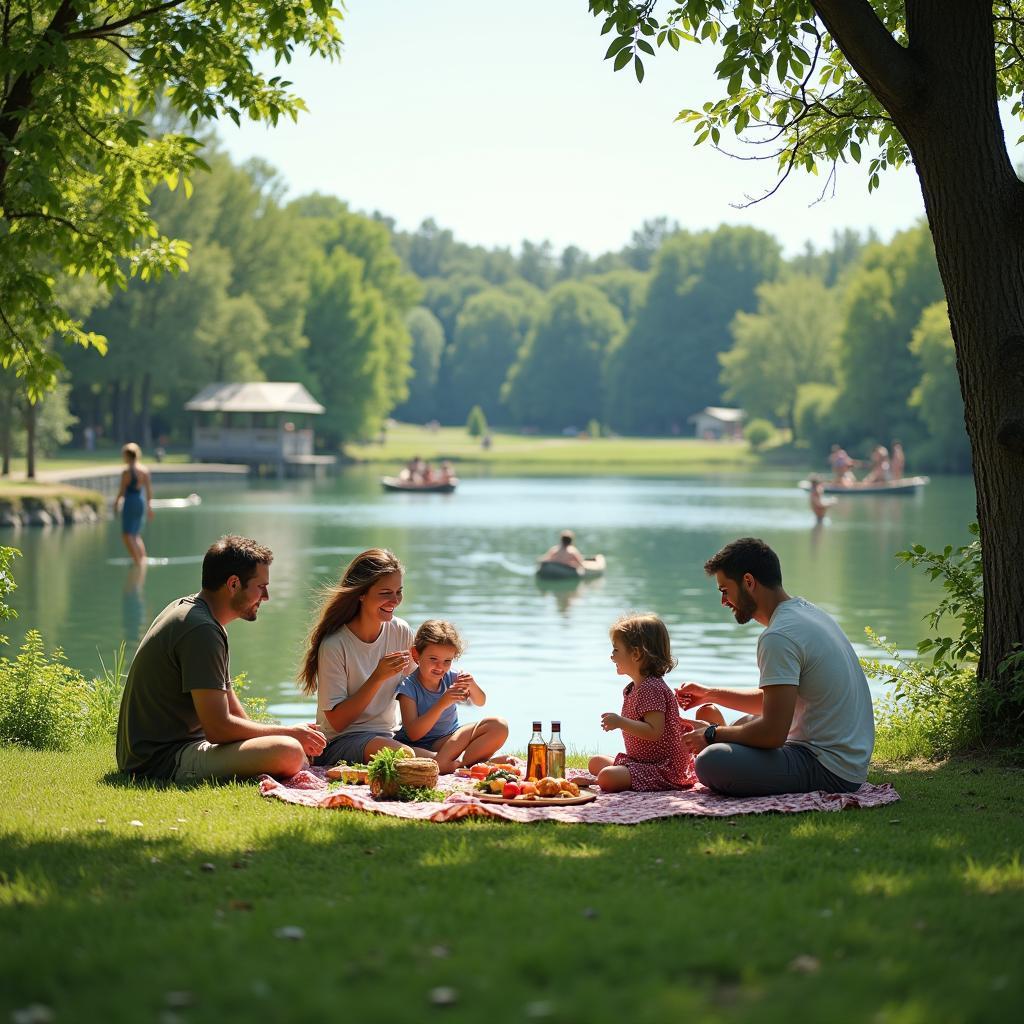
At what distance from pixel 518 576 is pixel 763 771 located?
18.5 metres

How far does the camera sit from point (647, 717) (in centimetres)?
658

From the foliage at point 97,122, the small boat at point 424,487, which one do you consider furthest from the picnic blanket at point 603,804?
the small boat at point 424,487

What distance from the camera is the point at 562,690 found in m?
13.9

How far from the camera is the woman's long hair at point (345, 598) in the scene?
711cm

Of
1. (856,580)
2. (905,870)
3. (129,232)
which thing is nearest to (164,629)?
(129,232)

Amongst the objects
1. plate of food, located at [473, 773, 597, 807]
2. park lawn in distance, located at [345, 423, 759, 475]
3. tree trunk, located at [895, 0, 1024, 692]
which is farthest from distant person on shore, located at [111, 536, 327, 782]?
park lawn in distance, located at [345, 423, 759, 475]

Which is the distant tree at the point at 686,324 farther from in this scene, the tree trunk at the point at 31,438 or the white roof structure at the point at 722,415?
the tree trunk at the point at 31,438

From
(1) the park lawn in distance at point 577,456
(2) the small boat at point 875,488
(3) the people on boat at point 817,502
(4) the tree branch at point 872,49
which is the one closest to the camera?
(4) the tree branch at point 872,49

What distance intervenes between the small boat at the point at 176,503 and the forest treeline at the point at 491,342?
3.96 metres

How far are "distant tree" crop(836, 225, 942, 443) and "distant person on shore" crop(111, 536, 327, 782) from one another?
67.2 metres

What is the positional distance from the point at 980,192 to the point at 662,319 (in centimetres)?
10497

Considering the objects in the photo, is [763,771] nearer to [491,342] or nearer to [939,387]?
[939,387]

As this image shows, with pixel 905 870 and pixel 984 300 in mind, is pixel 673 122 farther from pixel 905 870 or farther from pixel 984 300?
pixel 905 870

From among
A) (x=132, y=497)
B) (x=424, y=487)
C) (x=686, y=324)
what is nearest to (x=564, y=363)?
(x=686, y=324)
